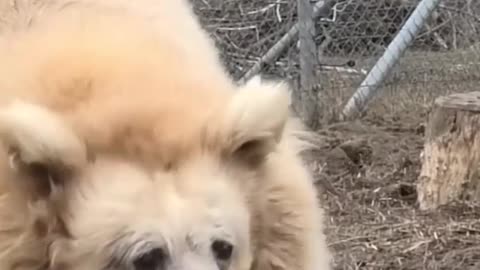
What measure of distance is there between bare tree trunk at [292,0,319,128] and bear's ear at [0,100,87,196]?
5.12m

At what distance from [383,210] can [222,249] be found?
11.6ft

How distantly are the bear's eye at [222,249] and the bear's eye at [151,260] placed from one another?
182 mm

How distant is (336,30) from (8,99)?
582cm

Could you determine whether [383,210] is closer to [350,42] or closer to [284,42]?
[284,42]

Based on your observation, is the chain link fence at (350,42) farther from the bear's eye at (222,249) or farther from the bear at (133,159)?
the bear's eye at (222,249)

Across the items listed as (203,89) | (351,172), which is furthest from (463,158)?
(203,89)

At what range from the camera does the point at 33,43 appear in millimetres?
4156

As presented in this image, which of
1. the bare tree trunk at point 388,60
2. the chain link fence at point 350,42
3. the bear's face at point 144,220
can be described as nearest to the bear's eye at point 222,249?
the bear's face at point 144,220

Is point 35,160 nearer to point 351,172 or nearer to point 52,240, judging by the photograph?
point 52,240

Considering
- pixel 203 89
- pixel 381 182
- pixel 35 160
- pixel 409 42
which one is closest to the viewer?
pixel 35 160

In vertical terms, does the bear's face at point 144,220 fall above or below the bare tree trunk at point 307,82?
above

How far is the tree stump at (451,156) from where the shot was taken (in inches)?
284

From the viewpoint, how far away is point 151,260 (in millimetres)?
3705

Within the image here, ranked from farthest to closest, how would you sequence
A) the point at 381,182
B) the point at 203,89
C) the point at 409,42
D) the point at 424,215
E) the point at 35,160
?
1. the point at 409,42
2. the point at 381,182
3. the point at 424,215
4. the point at 203,89
5. the point at 35,160
